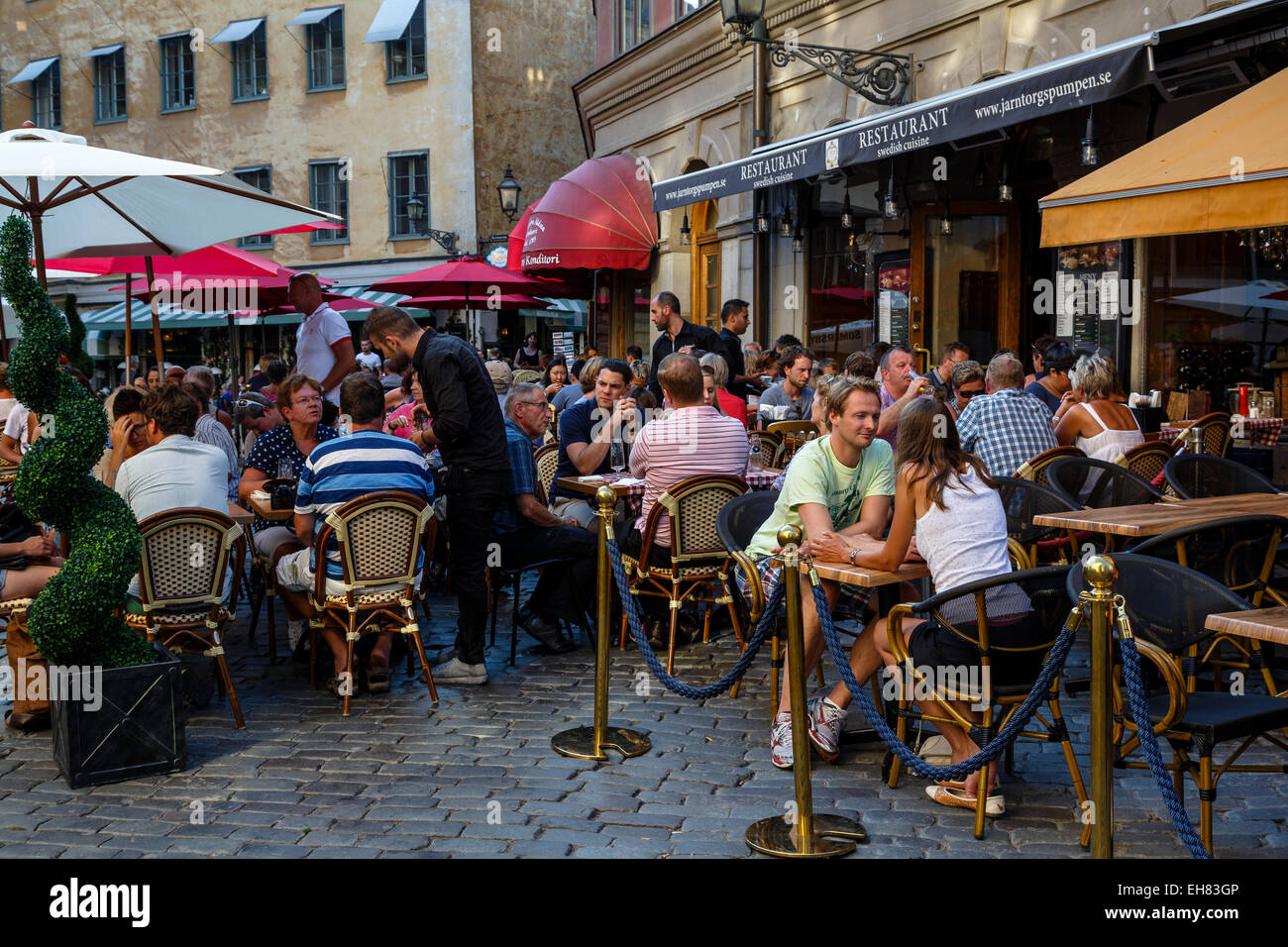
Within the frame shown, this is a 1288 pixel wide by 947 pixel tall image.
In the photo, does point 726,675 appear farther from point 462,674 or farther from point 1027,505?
point 1027,505

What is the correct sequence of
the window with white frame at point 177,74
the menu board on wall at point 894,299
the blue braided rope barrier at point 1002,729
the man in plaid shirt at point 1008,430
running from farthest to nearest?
1. the window with white frame at point 177,74
2. the menu board on wall at point 894,299
3. the man in plaid shirt at point 1008,430
4. the blue braided rope barrier at point 1002,729

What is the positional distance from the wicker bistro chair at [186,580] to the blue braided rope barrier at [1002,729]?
2.87 m

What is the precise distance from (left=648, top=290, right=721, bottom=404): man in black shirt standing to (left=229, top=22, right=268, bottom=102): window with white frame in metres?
22.7

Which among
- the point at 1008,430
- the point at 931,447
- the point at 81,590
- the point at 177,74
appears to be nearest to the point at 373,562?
the point at 81,590

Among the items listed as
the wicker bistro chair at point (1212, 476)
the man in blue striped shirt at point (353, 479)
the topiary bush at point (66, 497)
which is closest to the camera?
the topiary bush at point (66, 497)

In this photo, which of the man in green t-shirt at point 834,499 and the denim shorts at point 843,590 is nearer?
the man in green t-shirt at point 834,499

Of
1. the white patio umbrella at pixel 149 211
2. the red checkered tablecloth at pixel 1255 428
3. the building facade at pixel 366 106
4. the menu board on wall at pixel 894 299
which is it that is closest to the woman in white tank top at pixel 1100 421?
the red checkered tablecloth at pixel 1255 428

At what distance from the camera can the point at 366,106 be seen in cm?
2852

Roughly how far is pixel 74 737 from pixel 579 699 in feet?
7.43

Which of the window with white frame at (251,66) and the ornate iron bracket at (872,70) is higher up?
the window with white frame at (251,66)

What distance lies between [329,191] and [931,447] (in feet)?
88.3

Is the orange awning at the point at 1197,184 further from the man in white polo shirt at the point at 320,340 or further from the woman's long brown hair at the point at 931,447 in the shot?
the man in white polo shirt at the point at 320,340

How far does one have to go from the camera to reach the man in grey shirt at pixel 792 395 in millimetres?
10258

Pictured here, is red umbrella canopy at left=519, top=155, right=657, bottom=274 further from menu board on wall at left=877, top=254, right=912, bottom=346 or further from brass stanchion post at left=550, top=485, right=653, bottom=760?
brass stanchion post at left=550, top=485, right=653, bottom=760
